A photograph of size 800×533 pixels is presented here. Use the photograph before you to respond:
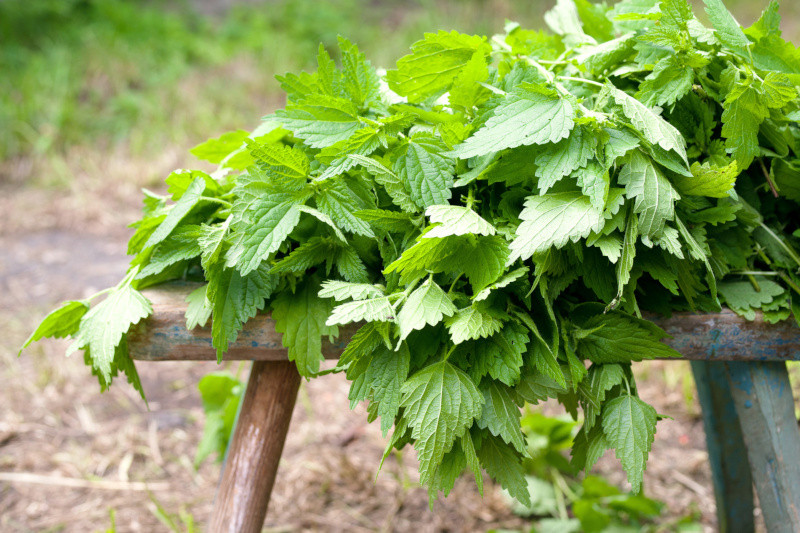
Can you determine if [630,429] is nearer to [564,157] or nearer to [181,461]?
[564,157]

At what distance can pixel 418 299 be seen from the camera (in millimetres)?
Result: 802

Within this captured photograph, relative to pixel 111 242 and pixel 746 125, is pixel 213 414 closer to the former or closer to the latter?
pixel 746 125

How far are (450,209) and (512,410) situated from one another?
0.27m

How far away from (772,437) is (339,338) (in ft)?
2.34

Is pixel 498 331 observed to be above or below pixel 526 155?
below

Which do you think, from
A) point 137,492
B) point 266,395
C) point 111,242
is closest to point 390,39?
point 111,242

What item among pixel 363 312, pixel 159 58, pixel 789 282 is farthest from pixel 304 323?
pixel 159 58

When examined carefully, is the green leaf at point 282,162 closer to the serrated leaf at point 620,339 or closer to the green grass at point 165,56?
the serrated leaf at point 620,339

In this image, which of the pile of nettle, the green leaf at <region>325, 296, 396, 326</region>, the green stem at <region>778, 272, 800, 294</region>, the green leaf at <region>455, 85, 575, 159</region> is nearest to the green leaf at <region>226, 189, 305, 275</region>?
the pile of nettle

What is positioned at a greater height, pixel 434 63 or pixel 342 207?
pixel 434 63

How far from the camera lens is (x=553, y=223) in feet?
2.60

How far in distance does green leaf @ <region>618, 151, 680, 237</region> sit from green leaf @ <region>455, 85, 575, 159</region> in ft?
0.31

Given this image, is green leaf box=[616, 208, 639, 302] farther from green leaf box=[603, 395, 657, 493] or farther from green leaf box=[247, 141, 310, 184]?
green leaf box=[247, 141, 310, 184]

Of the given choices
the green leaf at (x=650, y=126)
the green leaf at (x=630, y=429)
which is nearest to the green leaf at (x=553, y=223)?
the green leaf at (x=650, y=126)
